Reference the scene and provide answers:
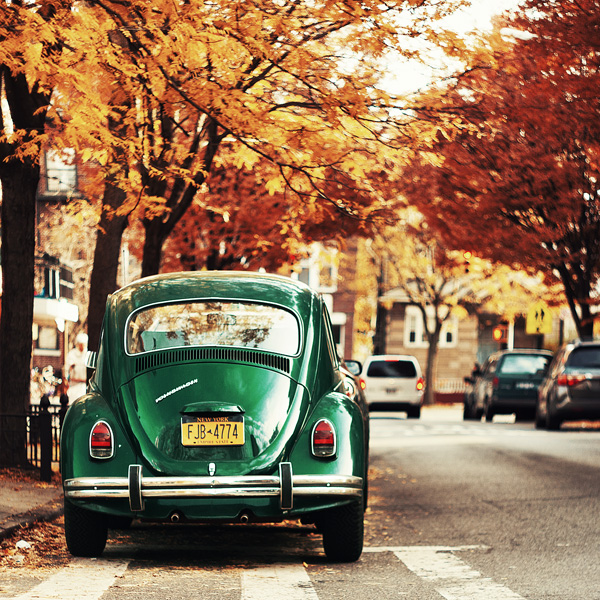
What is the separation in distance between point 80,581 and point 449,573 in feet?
7.69

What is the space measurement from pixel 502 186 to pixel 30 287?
16.2 m

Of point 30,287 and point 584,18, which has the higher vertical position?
point 584,18

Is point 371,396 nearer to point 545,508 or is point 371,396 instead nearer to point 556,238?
point 556,238

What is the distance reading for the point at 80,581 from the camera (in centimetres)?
714

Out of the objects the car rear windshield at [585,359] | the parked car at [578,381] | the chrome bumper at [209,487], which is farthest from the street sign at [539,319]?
the chrome bumper at [209,487]

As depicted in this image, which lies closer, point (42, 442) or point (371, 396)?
point (42, 442)

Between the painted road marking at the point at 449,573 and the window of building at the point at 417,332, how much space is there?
5311 cm

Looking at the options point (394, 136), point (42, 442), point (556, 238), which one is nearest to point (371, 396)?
point (556, 238)

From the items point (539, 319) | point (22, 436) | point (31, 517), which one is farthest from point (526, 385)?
point (539, 319)

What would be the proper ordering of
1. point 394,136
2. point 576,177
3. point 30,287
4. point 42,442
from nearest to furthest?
point 42,442 → point 30,287 → point 394,136 → point 576,177

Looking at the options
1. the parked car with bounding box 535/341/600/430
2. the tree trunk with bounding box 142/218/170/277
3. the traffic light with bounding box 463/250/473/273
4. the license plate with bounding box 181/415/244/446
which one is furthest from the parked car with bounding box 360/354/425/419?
the license plate with bounding box 181/415/244/446

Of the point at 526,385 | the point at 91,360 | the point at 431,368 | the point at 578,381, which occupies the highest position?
the point at 91,360

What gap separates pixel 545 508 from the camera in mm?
11117

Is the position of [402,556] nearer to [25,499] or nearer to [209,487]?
[209,487]
